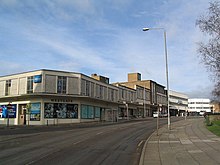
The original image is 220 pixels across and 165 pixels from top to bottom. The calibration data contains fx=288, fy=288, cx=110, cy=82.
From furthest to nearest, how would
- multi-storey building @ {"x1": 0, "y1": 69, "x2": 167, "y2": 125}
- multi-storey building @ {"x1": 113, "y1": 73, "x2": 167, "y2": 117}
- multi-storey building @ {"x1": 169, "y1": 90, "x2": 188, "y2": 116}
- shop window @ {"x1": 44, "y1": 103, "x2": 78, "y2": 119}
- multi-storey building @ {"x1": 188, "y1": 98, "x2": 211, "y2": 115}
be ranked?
multi-storey building @ {"x1": 188, "y1": 98, "x2": 211, "y2": 115} < multi-storey building @ {"x1": 169, "y1": 90, "x2": 188, "y2": 116} < multi-storey building @ {"x1": 113, "y1": 73, "x2": 167, "y2": 117} < shop window @ {"x1": 44, "y1": 103, "x2": 78, "y2": 119} < multi-storey building @ {"x1": 0, "y1": 69, "x2": 167, "y2": 125}

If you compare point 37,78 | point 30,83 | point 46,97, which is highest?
point 37,78

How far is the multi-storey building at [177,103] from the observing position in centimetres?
13000

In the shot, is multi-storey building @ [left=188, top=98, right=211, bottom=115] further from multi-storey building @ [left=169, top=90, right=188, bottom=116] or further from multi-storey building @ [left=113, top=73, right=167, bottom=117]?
multi-storey building @ [left=113, top=73, right=167, bottom=117]

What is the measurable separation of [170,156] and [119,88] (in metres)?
63.9

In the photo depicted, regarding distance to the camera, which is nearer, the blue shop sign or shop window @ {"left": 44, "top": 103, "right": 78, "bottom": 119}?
the blue shop sign

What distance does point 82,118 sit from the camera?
173ft

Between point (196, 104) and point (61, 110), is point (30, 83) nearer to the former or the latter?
point (61, 110)

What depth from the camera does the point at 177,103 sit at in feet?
454

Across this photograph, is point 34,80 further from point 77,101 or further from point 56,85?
point 77,101

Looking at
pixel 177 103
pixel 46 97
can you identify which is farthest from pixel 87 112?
pixel 177 103

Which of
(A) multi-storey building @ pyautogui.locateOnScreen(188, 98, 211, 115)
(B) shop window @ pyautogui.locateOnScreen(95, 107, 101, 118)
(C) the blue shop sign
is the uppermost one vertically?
(C) the blue shop sign

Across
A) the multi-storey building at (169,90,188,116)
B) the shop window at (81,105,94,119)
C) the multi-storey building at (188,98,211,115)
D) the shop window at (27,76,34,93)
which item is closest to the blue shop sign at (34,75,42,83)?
the shop window at (27,76,34,93)

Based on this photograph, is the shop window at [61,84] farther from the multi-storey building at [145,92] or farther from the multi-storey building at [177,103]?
the multi-storey building at [177,103]

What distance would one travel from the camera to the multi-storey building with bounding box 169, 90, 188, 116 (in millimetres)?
130000
